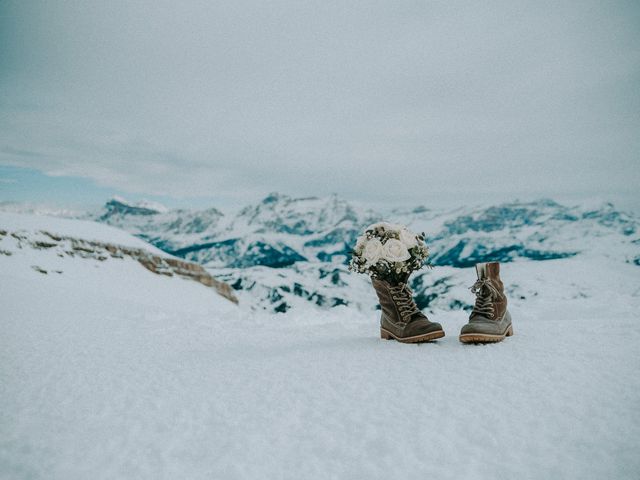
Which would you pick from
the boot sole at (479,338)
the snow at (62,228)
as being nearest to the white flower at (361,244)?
the boot sole at (479,338)

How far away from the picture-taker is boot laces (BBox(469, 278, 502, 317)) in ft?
15.3

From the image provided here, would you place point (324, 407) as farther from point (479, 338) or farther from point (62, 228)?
point (62, 228)

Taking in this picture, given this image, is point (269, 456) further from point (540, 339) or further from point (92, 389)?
point (540, 339)

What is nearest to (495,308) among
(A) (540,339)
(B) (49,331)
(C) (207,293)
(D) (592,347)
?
(A) (540,339)

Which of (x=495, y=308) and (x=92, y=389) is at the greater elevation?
(x=495, y=308)

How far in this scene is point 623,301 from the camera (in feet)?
26.1

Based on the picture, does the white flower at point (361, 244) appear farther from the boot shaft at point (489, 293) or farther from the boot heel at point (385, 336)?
the boot shaft at point (489, 293)

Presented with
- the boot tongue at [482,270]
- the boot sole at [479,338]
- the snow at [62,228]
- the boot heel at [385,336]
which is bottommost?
the boot heel at [385,336]

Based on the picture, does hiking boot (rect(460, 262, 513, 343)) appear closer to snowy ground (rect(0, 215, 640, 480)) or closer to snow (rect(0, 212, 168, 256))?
snowy ground (rect(0, 215, 640, 480))

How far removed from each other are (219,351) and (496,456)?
4.00 m

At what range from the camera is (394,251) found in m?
4.77

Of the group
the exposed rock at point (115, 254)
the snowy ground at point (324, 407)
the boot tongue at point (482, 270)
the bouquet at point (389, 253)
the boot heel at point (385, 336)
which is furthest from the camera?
the exposed rock at point (115, 254)

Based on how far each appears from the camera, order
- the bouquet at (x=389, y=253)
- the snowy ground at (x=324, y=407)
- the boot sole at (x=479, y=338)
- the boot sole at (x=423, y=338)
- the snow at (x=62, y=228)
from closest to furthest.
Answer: the snowy ground at (x=324, y=407)
the boot sole at (x=479, y=338)
the boot sole at (x=423, y=338)
the bouquet at (x=389, y=253)
the snow at (x=62, y=228)

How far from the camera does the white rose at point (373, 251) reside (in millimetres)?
4844
